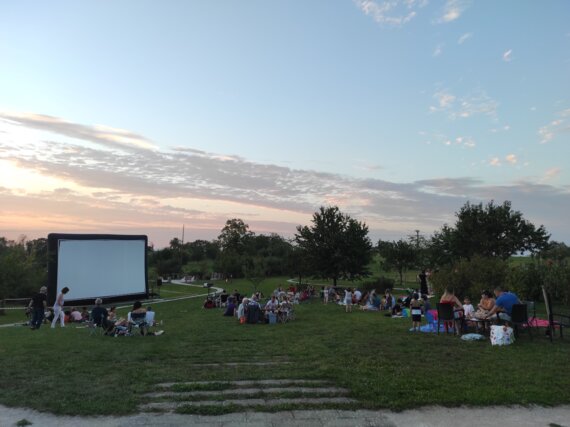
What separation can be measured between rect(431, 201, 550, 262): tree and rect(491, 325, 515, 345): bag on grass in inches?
901

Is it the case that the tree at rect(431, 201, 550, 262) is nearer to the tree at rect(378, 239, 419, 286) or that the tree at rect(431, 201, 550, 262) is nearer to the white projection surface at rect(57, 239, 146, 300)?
the tree at rect(378, 239, 419, 286)

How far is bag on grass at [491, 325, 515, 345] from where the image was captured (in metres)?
10.1

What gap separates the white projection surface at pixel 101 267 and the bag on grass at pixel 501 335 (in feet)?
78.0

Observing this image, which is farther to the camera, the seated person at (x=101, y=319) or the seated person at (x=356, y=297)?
the seated person at (x=356, y=297)

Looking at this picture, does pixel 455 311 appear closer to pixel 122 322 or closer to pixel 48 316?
pixel 122 322

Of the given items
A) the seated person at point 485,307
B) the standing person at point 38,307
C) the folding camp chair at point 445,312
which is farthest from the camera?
the standing person at point 38,307

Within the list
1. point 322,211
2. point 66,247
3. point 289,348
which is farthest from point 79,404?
point 322,211

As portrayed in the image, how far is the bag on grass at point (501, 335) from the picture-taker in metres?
10.1

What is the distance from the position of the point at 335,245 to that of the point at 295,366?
2152cm

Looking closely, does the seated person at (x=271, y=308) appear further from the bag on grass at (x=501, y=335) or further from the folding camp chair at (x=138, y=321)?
the bag on grass at (x=501, y=335)

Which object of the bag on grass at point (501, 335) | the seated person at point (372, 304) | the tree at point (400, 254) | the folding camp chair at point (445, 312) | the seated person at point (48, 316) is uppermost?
the tree at point (400, 254)

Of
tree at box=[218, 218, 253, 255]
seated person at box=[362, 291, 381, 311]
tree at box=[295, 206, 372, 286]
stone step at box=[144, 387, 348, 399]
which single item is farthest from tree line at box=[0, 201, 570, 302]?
tree at box=[218, 218, 253, 255]

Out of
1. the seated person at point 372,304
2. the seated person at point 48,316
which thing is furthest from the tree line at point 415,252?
the seated person at point 48,316

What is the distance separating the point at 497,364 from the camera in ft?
26.4
